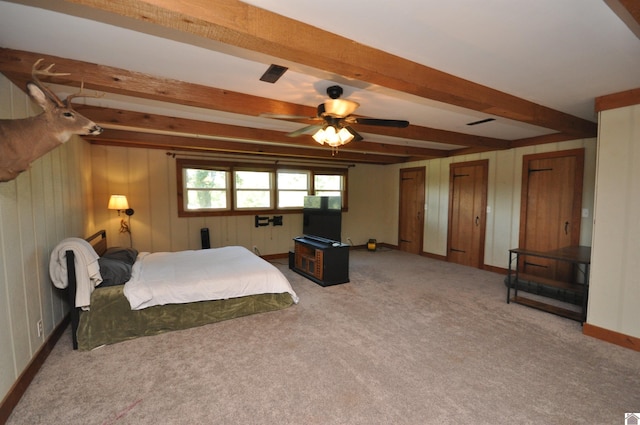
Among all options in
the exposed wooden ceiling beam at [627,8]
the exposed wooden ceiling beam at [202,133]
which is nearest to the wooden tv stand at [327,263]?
the exposed wooden ceiling beam at [202,133]

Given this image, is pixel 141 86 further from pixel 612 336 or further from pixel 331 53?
pixel 612 336

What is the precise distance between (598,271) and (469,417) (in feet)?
7.23

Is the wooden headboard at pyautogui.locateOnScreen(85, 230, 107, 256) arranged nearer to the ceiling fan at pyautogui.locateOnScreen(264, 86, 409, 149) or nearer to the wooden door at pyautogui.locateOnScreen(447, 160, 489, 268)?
the ceiling fan at pyautogui.locateOnScreen(264, 86, 409, 149)

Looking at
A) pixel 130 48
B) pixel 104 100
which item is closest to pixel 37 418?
pixel 130 48

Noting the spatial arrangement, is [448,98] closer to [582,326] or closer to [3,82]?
[582,326]

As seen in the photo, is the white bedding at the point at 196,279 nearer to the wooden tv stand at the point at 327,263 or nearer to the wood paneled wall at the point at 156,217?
the wooden tv stand at the point at 327,263

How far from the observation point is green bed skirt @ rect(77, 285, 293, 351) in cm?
275

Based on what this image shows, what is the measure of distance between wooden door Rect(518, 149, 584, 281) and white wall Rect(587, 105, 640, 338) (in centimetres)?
166

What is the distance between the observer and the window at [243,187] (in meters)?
5.64

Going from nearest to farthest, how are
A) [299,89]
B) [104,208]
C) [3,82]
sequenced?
[3,82], [299,89], [104,208]

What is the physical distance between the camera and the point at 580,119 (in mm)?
3541

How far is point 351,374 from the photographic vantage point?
233 centimetres

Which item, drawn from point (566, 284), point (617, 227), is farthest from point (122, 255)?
point (566, 284)

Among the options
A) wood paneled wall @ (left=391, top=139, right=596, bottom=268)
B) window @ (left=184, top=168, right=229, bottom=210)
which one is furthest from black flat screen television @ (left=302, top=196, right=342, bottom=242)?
wood paneled wall @ (left=391, top=139, right=596, bottom=268)
